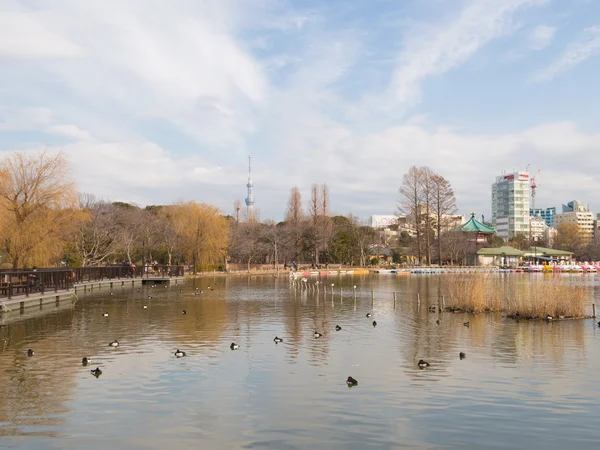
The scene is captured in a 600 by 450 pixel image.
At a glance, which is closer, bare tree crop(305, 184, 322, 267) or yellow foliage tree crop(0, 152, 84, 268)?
yellow foliage tree crop(0, 152, 84, 268)

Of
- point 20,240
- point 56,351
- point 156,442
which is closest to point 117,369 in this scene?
point 56,351

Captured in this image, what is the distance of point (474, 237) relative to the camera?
313 ft

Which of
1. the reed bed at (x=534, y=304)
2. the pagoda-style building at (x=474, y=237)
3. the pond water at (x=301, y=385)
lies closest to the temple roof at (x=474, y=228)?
the pagoda-style building at (x=474, y=237)

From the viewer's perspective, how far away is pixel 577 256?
12606 cm

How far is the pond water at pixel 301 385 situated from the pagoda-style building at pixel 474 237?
239 feet

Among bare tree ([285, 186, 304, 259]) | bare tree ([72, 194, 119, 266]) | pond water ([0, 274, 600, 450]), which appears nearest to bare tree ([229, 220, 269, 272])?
bare tree ([285, 186, 304, 259])

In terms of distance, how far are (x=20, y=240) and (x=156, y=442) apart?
33295 millimetres

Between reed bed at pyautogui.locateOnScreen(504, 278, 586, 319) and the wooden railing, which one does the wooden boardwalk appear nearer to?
the wooden railing

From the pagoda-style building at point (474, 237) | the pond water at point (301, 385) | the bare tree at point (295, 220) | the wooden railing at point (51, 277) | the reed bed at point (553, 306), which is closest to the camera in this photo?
the pond water at point (301, 385)

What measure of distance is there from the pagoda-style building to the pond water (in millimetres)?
72744

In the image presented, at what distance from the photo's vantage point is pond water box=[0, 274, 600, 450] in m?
9.58

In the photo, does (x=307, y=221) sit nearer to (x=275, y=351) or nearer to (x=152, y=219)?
(x=152, y=219)

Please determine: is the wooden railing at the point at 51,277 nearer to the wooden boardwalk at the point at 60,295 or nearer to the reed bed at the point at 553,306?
the wooden boardwalk at the point at 60,295

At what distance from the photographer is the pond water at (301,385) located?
377 inches
